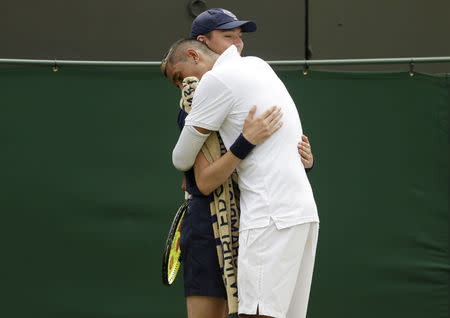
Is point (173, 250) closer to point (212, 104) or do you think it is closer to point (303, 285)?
point (303, 285)

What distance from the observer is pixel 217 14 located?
3352 mm

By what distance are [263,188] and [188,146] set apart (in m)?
0.35

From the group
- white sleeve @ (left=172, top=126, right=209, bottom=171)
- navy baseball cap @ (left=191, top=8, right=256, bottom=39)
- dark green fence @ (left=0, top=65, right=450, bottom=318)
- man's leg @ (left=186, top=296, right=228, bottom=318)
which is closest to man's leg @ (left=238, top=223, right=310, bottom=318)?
man's leg @ (left=186, top=296, right=228, bottom=318)

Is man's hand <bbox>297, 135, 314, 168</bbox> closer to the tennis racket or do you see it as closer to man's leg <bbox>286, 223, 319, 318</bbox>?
man's leg <bbox>286, 223, 319, 318</bbox>

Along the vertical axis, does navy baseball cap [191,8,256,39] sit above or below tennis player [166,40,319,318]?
above

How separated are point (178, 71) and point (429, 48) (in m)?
3.63

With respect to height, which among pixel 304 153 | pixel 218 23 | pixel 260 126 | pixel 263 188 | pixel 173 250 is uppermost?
pixel 218 23

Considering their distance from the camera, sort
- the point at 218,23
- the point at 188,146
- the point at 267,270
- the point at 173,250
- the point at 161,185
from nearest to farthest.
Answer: the point at 267,270
the point at 188,146
the point at 218,23
the point at 173,250
the point at 161,185

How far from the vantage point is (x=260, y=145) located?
2990mm

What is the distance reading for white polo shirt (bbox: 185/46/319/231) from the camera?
116 inches

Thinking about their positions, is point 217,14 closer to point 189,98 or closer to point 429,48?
point 189,98

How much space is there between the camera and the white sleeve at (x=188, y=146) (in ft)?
9.99

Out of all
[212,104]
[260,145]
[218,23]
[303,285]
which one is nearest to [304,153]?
[260,145]

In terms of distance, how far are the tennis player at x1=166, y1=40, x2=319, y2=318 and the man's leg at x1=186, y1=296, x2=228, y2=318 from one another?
257 millimetres
